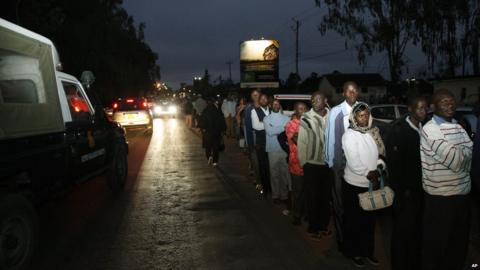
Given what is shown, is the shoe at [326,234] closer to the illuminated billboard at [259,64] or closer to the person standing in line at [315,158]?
the person standing in line at [315,158]

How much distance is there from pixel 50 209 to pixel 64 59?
25.3m

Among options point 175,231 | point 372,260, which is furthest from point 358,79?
point 372,260

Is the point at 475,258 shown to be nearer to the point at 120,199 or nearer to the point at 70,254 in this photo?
the point at 70,254

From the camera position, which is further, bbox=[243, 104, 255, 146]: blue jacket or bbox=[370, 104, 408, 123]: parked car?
bbox=[370, 104, 408, 123]: parked car

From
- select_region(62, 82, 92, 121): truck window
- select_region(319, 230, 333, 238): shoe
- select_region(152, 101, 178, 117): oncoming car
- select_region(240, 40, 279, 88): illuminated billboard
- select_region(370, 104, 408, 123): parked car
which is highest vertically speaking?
select_region(240, 40, 279, 88): illuminated billboard

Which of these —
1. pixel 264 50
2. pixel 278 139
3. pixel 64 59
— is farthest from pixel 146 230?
pixel 264 50

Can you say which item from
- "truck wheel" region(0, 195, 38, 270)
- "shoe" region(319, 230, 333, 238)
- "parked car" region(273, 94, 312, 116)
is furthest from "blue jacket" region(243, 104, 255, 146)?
"parked car" region(273, 94, 312, 116)

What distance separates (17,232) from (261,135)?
4187mm

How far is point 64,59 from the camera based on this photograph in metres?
30.8

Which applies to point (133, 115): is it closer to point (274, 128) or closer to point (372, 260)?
point (274, 128)

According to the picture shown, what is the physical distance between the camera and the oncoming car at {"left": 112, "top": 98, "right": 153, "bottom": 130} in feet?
72.2

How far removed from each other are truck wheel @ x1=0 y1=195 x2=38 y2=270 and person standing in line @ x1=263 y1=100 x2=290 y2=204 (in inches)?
137

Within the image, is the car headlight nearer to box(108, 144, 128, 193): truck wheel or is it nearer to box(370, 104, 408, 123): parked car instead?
box(370, 104, 408, 123): parked car

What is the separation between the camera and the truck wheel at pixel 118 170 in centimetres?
868
